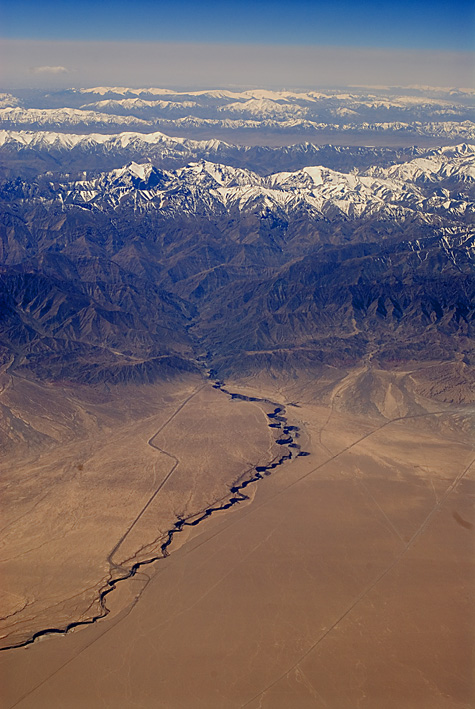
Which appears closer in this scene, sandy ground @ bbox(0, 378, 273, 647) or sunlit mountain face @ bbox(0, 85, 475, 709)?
sunlit mountain face @ bbox(0, 85, 475, 709)

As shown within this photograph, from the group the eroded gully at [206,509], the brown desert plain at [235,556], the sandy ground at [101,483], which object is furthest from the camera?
the sandy ground at [101,483]

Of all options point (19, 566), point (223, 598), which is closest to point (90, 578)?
point (19, 566)

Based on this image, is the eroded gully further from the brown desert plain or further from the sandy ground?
the sandy ground

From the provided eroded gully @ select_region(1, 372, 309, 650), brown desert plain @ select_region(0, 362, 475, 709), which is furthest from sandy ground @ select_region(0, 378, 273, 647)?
eroded gully @ select_region(1, 372, 309, 650)

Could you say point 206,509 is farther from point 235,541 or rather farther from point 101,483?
point 101,483

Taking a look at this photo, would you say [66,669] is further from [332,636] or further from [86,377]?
[86,377]

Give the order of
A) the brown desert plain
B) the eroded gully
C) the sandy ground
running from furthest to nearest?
the sandy ground, the eroded gully, the brown desert plain

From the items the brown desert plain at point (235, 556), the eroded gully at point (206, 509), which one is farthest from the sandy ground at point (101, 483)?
the eroded gully at point (206, 509)

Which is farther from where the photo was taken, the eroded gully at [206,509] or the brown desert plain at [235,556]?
the eroded gully at [206,509]

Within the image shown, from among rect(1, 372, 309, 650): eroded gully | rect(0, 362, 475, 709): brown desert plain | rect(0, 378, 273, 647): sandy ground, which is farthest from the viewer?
rect(0, 378, 273, 647): sandy ground

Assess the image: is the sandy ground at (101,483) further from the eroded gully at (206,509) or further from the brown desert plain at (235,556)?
the eroded gully at (206,509)
